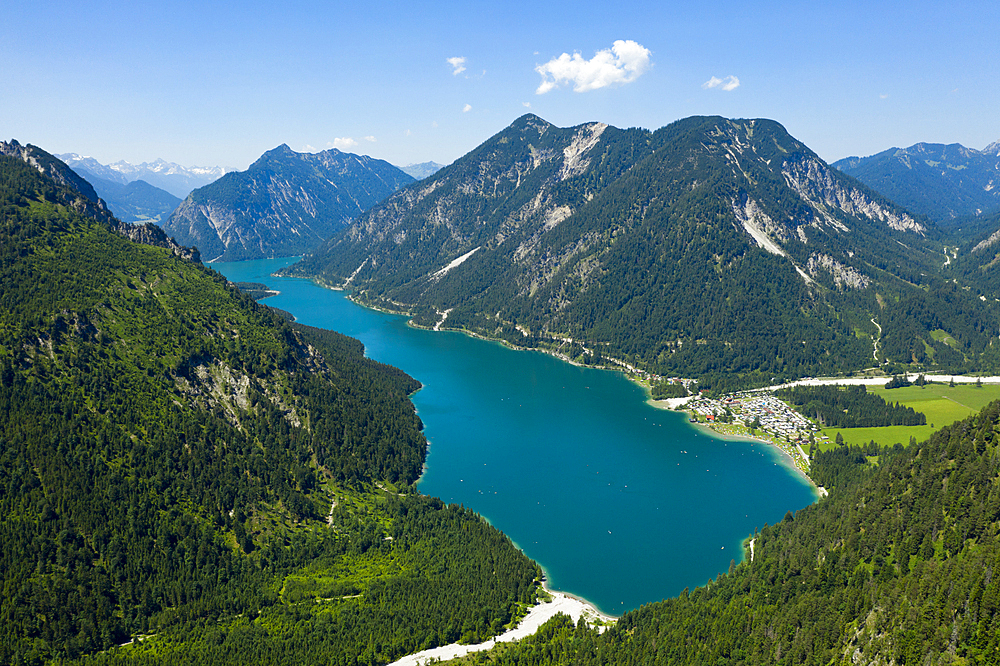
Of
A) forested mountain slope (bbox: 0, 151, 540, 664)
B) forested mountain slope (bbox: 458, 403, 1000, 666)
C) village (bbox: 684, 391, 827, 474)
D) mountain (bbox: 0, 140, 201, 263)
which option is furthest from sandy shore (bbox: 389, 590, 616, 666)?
mountain (bbox: 0, 140, 201, 263)

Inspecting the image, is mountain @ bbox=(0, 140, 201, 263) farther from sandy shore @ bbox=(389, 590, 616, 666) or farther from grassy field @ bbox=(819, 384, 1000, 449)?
grassy field @ bbox=(819, 384, 1000, 449)

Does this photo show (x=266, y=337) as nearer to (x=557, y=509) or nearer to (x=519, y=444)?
(x=519, y=444)

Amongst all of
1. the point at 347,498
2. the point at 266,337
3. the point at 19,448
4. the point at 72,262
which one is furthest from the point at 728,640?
the point at 72,262

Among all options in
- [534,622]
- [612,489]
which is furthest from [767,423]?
[534,622]

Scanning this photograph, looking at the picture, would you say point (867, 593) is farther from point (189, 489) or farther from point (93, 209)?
point (93, 209)

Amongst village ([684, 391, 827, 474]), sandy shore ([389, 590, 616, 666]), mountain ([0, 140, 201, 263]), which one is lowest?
sandy shore ([389, 590, 616, 666])
